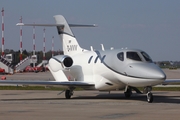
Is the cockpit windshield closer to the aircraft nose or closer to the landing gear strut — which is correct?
the aircraft nose

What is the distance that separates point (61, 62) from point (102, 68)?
3305 millimetres

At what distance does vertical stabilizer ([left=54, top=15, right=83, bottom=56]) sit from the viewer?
29.8 metres

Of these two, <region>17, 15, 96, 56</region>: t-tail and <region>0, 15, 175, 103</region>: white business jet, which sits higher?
<region>17, 15, 96, 56</region>: t-tail

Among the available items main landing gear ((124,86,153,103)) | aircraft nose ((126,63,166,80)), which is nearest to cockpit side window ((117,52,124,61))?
aircraft nose ((126,63,166,80))

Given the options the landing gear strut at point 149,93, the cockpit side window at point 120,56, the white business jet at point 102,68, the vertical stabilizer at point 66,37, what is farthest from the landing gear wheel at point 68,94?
the landing gear strut at point 149,93

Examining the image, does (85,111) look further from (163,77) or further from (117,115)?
(163,77)

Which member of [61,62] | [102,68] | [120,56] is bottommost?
[102,68]

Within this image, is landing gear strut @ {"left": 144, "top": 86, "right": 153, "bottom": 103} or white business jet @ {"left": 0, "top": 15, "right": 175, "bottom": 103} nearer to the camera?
landing gear strut @ {"left": 144, "top": 86, "right": 153, "bottom": 103}

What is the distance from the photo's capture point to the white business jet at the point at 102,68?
865 inches

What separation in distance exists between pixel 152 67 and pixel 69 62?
707 cm

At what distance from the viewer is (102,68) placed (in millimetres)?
24906

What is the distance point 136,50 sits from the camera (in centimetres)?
2347

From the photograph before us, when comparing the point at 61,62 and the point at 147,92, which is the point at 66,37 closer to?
the point at 61,62

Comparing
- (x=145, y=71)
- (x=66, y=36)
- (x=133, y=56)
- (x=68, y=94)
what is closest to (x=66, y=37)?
(x=66, y=36)
